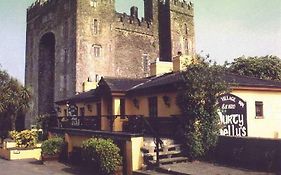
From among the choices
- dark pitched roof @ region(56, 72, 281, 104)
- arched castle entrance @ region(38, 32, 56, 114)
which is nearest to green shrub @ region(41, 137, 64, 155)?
dark pitched roof @ region(56, 72, 281, 104)

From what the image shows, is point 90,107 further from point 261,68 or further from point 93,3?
point 261,68

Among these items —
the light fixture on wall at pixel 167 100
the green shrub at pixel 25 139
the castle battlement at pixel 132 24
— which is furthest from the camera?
the castle battlement at pixel 132 24

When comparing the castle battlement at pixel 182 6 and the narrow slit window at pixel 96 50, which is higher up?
the castle battlement at pixel 182 6

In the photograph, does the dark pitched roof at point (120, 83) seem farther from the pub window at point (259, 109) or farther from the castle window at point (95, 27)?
the castle window at point (95, 27)

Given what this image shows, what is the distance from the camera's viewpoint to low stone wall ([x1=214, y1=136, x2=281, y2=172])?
11.8 meters

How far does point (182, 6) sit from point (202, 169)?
146 feet

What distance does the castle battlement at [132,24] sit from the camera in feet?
155

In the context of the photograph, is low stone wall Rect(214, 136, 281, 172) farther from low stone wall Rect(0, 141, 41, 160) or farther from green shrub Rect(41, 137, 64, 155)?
low stone wall Rect(0, 141, 41, 160)

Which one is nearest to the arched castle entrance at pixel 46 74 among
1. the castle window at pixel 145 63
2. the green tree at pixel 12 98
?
the castle window at pixel 145 63

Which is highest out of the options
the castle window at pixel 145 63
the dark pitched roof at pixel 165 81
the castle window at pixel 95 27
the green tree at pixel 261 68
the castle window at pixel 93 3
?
the castle window at pixel 93 3

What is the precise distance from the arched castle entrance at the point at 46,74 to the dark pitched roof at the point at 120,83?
28051 mm

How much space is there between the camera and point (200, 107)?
14.7 metres

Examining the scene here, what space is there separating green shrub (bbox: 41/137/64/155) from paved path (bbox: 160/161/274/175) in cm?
837

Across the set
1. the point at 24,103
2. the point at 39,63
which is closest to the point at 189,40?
the point at 39,63
